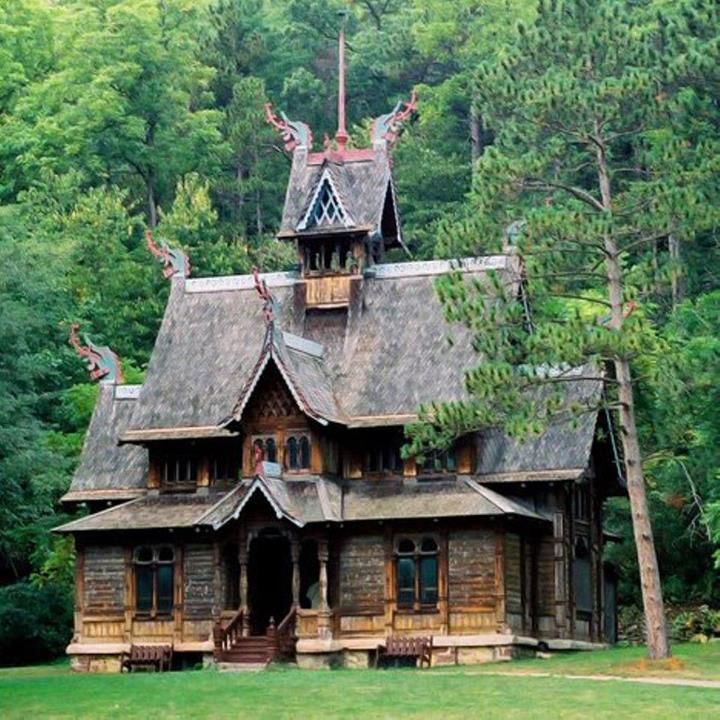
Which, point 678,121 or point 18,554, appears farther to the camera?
point 18,554

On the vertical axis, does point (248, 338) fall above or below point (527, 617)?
above

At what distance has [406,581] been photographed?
54625mm

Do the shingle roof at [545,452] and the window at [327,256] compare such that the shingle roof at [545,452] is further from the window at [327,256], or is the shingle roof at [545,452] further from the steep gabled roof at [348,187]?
the steep gabled roof at [348,187]

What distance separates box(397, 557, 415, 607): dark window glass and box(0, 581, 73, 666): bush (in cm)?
1364

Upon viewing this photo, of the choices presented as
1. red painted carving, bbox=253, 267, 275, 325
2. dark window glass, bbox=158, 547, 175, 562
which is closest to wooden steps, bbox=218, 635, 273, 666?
dark window glass, bbox=158, 547, 175, 562

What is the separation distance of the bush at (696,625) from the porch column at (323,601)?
481 inches

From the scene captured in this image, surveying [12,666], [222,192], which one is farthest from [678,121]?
[222,192]

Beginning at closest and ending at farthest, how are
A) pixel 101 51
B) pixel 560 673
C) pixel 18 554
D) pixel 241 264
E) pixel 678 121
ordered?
pixel 560 673, pixel 678 121, pixel 18 554, pixel 241 264, pixel 101 51

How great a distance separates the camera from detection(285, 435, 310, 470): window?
55219 mm

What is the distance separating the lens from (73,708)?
3919cm

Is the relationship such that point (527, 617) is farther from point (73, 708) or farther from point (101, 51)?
point (101, 51)

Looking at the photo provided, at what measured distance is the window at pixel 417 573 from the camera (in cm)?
5434

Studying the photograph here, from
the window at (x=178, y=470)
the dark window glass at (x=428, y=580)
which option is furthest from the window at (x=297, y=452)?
the dark window glass at (x=428, y=580)

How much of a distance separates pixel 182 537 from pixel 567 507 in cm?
997
